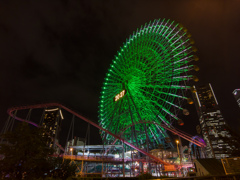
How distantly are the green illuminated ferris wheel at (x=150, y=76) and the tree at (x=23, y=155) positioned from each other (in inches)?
780

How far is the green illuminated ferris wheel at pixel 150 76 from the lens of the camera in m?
24.6

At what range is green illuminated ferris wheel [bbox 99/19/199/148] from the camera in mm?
24578

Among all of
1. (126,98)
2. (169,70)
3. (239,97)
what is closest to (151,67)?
(169,70)

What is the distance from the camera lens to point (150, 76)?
1137 inches

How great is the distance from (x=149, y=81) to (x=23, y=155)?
78.2 ft

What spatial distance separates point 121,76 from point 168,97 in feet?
38.1

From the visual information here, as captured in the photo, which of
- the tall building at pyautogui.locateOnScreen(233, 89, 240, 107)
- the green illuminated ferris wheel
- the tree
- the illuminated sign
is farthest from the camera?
the tall building at pyautogui.locateOnScreen(233, 89, 240, 107)

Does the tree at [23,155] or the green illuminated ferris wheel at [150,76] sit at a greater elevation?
the green illuminated ferris wheel at [150,76]

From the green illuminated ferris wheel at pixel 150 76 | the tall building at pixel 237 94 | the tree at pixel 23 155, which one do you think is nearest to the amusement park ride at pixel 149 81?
the green illuminated ferris wheel at pixel 150 76

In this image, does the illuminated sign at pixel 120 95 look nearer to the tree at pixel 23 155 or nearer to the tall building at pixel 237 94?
the tree at pixel 23 155

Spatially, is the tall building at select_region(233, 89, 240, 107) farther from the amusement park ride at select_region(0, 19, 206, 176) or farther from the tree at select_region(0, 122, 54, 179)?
the tree at select_region(0, 122, 54, 179)

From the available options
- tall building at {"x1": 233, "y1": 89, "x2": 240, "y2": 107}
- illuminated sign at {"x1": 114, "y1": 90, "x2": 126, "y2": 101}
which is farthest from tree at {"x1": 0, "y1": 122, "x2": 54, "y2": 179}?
tall building at {"x1": 233, "y1": 89, "x2": 240, "y2": 107}

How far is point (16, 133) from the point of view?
422 inches

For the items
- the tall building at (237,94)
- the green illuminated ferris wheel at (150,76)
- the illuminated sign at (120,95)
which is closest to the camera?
the green illuminated ferris wheel at (150,76)
